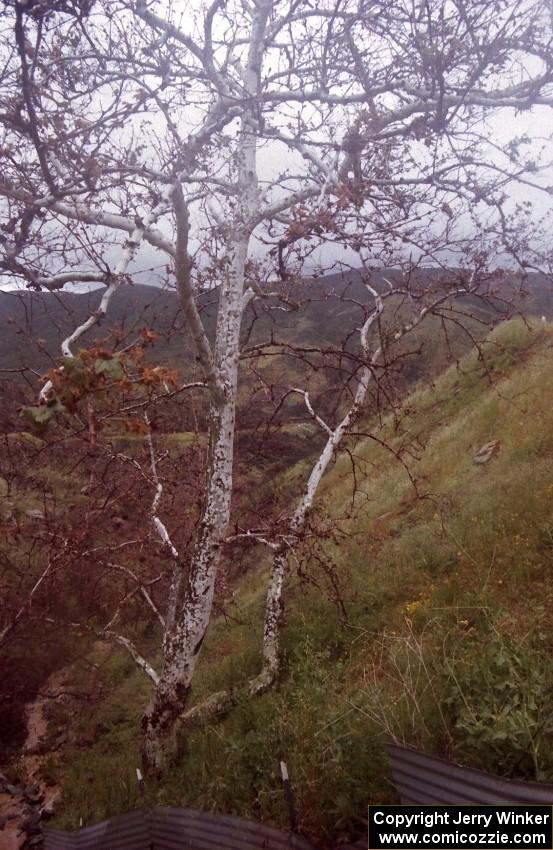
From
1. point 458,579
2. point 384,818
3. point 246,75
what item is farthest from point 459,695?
point 246,75

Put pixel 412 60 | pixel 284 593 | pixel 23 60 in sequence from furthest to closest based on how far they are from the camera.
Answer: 1. pixel 284 593
2. pixel 412 60
3. pixel 23 60

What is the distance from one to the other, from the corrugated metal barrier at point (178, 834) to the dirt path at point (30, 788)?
2051mm

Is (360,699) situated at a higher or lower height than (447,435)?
lower

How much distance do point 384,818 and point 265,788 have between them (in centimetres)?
159

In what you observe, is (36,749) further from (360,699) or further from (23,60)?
(23,60)

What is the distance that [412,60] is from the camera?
4.66 meters

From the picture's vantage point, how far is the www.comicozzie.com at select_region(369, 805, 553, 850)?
2922mm

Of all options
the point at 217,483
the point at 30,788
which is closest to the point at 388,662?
the point at 217,483

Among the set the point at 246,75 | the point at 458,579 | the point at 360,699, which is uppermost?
the point at 246,75

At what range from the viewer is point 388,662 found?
18.2 ft

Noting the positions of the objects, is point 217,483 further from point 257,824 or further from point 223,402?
point 257,824

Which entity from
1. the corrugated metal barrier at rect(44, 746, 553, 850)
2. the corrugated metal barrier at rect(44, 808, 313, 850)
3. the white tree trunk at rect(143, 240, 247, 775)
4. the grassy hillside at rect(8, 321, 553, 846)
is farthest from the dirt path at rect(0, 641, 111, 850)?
the white tree trunk at rect(143, 240, 247, 775)

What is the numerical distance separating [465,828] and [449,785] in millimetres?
216

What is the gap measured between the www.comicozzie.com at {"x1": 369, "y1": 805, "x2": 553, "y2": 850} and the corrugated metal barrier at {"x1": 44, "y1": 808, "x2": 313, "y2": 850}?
0.81 meters
